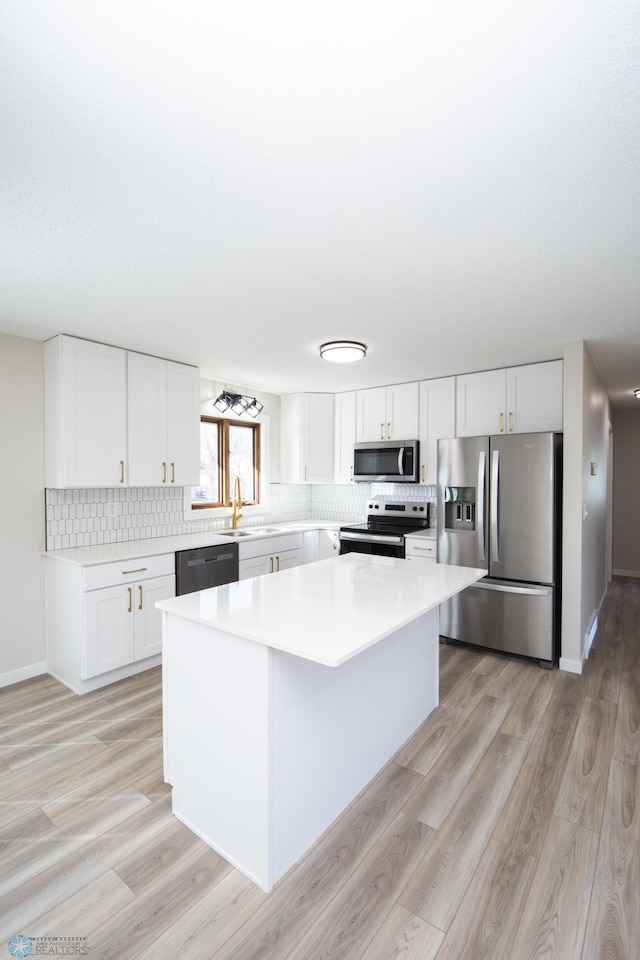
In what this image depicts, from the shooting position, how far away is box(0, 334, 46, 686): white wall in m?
3.10

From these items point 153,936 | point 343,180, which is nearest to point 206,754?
point 153,936

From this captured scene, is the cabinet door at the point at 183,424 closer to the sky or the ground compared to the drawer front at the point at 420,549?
closer to the sky

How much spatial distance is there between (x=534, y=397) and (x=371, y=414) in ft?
5.33

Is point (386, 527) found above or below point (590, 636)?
above

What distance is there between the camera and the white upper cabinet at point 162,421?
350 cm

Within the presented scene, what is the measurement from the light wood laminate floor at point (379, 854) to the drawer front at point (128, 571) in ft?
2.57

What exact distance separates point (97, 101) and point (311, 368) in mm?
2886

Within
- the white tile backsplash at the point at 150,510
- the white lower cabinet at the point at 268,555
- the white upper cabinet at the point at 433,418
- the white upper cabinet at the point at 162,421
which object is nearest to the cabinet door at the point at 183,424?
the white upper cabinet at the point at 162,421

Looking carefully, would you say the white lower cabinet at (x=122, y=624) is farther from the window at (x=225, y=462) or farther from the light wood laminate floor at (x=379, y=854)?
the window at (x=225, y=462)

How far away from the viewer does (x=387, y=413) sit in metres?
4.65

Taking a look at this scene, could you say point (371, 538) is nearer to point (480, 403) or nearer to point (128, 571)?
point (480, 403)

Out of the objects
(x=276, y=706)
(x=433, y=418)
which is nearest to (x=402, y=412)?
(x=433, y=418)

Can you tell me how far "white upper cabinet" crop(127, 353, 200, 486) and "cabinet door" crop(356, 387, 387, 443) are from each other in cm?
174

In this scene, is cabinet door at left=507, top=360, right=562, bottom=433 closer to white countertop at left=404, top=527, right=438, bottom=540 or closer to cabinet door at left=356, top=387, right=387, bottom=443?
white countertop at left=404, top=527, right=438, bottom=540
